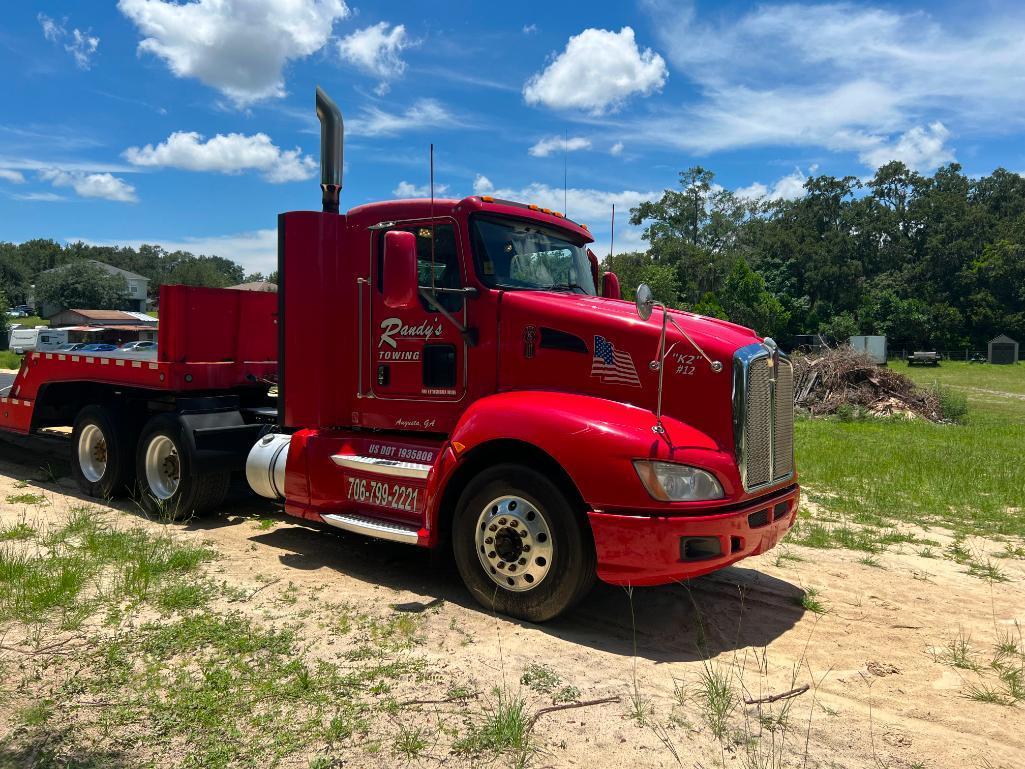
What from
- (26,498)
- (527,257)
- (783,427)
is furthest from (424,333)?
(26,498)

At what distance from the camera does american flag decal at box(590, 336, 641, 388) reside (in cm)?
473

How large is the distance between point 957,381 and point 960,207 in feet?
143

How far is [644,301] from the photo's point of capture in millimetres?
4363

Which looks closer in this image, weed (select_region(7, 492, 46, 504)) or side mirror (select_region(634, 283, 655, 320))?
side mirror (select_region(634, 283, 655, 320))

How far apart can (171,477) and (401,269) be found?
12.7ft

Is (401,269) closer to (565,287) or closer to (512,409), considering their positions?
(512,409)

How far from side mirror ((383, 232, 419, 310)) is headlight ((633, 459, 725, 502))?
191 cm

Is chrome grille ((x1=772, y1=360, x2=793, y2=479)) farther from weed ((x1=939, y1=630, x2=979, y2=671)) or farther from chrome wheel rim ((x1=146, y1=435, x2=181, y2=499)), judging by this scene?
chrome wheel rim ((x1=146, y1=435, x2=181, y2=499))

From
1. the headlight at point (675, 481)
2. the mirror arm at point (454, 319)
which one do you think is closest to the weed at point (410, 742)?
the headlight at point (675, 481)

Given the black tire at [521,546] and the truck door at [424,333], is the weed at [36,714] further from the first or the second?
the truck door at [424,333]

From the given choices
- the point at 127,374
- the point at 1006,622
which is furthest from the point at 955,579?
the point at 127,374

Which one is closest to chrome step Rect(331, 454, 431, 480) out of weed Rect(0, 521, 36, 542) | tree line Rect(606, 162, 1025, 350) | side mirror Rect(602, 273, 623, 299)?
side mirror Rect(602, 273, 623, 299)

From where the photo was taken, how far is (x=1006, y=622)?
5047mm

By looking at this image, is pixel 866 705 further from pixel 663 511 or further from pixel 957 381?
pixel 957 381
